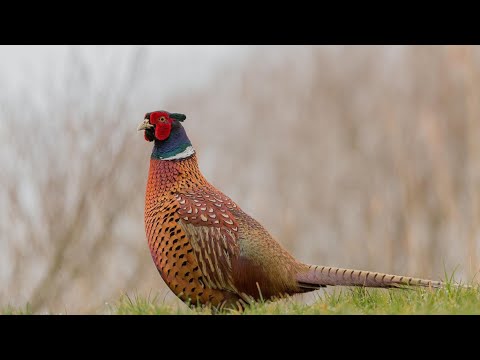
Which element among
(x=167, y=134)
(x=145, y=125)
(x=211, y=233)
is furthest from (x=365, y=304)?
(x=145, y=125)

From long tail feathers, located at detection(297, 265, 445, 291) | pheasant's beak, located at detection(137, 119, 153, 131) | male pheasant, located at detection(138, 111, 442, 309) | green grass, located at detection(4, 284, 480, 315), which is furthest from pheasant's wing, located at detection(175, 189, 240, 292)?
long tail feathers, located at detection(297, 265, 445, 291)

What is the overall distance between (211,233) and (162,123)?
42.7 inches

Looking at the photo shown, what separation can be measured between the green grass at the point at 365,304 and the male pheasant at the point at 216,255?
0.40 feet

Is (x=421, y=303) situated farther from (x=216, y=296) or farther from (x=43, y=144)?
(x=43, y=144)

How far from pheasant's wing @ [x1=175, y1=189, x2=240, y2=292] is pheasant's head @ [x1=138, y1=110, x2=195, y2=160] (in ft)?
1.28

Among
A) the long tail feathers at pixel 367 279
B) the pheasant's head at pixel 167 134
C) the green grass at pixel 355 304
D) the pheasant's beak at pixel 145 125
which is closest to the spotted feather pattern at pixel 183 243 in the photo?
the pheasant's head at pixel 167 134

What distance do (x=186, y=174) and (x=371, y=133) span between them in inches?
617

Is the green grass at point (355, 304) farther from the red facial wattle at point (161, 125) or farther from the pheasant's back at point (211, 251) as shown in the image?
the red facial wattle at point (161, 125)

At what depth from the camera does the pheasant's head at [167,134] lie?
6.17 metres

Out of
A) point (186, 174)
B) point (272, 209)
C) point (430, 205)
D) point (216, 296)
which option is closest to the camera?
point (216, 296)

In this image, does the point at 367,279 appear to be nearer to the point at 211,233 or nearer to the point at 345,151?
the point at 211,233

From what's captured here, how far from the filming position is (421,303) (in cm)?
518

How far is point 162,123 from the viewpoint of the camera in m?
6.17

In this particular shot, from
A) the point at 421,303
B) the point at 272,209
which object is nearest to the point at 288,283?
the point at 421,303
